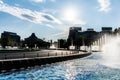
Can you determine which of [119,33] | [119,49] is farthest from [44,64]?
[119,33]

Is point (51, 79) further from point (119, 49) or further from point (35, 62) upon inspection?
point (119, 49)

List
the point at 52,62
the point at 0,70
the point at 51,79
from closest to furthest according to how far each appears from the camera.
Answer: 1. the point at 51,79
2. the point at 0,70
3. the point at 52,62

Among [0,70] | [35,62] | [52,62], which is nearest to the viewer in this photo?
[0,70]

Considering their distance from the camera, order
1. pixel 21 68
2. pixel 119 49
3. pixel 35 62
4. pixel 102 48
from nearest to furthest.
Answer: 1. pixel 21 68
2. pixel 35 62
3. pixel 119 49
4. pixel 102 48

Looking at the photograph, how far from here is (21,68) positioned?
4609 cm

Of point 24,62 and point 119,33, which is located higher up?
point 119,33

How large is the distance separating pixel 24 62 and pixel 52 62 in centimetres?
1421

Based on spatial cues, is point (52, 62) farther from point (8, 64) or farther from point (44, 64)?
point (8, 64)

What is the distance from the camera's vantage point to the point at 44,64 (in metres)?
55.8

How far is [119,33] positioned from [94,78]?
392 feet

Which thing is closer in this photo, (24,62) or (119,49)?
(24,62)

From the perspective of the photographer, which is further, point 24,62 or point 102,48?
point 102,48

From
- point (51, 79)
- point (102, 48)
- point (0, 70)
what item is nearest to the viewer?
point (51, 79)

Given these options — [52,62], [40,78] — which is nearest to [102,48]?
[52,62]
